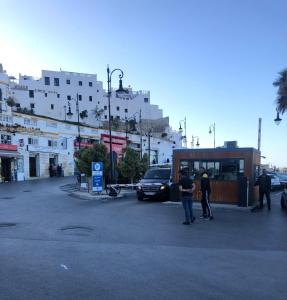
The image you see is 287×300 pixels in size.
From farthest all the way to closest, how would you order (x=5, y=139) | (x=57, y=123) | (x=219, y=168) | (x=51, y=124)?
(x=57, y=123)
(x=51, y=124)
(x=5, y=139)
(x=219, y=168)

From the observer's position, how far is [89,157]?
85.7 feet

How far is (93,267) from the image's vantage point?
22.2 feet

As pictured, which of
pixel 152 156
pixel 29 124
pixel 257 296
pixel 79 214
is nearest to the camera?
pixel 257 296

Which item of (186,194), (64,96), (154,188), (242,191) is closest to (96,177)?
(154,188)

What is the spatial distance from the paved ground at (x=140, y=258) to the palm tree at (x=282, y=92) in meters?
15.7

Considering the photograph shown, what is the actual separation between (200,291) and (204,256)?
236 centimetres

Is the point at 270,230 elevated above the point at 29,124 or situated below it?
below

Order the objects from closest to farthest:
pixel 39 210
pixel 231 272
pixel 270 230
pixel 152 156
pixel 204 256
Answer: pixel 231 272, pixel 204 256, pixel 270 230, pixel 39 210, pixel 152 156

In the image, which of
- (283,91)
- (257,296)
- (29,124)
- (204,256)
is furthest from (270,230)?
(29,124)

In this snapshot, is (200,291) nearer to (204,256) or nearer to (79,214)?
(204,256)

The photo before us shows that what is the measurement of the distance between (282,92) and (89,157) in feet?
47.3

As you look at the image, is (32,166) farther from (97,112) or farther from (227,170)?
(97,112)

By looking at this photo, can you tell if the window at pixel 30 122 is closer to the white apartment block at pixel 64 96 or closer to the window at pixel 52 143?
the window at pixel 52 143

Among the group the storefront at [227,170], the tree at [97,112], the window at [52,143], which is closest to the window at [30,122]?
the window at [52,143]
